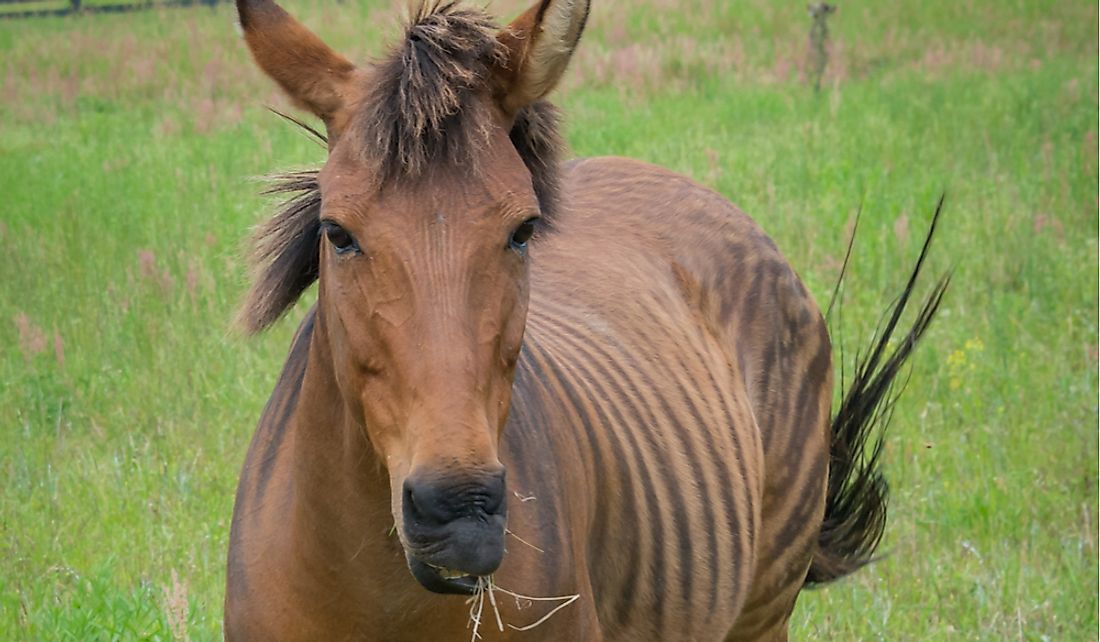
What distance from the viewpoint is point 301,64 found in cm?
244

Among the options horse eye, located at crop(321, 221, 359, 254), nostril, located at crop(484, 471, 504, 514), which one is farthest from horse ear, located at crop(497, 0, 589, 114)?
nostril, located at crop(484, 471, 504, 514)

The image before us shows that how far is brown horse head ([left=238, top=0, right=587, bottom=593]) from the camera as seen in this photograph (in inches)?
79.5

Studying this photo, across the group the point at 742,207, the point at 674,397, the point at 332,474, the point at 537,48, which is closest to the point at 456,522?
the point at 332,474

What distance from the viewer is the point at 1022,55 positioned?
1437cm

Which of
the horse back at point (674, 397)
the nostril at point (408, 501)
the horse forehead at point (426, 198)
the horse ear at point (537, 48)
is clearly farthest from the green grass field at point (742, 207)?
A: the nostril at point (408, 501)

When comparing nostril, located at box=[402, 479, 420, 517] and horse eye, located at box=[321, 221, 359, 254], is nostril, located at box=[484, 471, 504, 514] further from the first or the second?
horse eye, located at box=[321, 221, 359, 254]

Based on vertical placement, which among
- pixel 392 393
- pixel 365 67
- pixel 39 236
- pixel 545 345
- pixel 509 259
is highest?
pixel 365 67

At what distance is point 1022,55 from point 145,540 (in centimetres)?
1237

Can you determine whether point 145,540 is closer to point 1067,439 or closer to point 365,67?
point 365,67

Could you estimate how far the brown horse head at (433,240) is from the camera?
79.5 inches

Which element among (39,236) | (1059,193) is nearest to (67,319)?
(39,236)

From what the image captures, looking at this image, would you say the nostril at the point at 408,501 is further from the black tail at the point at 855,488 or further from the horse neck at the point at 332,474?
the black tail at the point at 855,488

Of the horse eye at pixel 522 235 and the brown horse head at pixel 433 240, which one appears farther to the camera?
the horse eye at pixel 522 235

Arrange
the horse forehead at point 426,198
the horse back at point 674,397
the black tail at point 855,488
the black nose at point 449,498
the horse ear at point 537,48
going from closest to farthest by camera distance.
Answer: the black nose at point 449,498 < the horse forehead at point 426,198 < the horse ear at point 537,48 < the horse back at point 674,397 < the black tail at point 855,488
